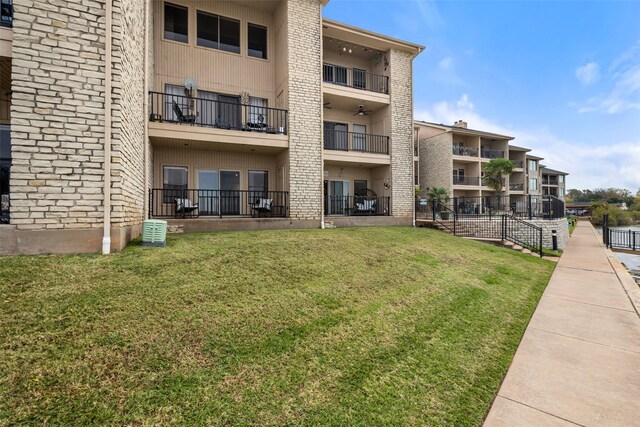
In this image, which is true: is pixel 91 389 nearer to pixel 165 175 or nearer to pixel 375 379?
pixel 375 379

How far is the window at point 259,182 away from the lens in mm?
12656

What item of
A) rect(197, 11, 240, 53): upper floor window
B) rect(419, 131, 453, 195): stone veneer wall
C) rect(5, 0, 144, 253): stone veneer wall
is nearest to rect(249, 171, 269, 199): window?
rect(197, 11, 240, 53): upper floor window

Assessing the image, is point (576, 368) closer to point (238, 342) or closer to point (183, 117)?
point (238, 342)

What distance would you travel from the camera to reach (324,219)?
Result: 12.2 metres

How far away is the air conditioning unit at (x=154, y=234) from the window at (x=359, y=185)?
10772 mm

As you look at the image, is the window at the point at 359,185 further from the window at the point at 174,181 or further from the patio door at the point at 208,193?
the window at the point at 174,181

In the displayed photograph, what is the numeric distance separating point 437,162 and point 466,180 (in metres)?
3.95

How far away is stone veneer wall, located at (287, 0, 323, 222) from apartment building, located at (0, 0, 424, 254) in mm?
50

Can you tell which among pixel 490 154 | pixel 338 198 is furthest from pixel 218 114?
pixel 490 154

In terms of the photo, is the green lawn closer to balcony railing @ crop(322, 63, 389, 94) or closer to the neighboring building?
balcony railing @ crop(322, 63, 389, 94)

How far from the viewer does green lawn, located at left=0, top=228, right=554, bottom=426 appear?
91.4 inches

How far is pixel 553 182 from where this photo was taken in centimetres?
5131

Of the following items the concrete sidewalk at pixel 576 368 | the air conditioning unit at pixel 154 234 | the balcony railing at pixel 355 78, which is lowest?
the concrete sidewalk at pixel 576 368

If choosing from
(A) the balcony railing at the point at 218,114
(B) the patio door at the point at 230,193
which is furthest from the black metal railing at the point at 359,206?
(A) the balcony railing at the point at 218,114
